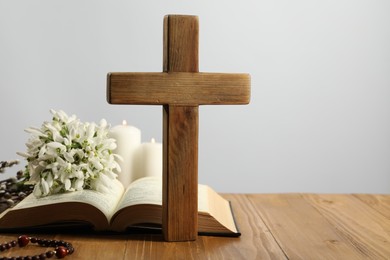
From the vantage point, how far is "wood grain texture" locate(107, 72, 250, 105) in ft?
4.46

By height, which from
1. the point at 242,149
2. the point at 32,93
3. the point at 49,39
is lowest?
the point at 242,149

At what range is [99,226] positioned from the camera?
1.43 meters

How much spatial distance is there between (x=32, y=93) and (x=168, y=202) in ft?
7.85

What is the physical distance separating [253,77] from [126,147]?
204 centimetres

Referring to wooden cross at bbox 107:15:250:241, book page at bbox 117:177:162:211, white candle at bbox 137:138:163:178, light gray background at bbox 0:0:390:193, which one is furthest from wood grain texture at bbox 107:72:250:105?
light gray background at bbox 0:0:390:193

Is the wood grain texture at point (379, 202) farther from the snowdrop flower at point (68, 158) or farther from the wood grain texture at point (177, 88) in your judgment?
the snowdrop flower at point (68, 158)

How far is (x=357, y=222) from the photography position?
1598 millimetres

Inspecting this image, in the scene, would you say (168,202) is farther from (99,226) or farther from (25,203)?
(25,203)

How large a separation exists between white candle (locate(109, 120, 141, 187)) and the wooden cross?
0.43 m

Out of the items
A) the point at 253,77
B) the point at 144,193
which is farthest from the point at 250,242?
the point at 253,77

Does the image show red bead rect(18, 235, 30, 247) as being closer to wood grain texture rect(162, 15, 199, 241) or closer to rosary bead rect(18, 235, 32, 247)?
rosary bead rect(18, 235, 32, 247)

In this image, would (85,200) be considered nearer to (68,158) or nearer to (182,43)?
(68,158)

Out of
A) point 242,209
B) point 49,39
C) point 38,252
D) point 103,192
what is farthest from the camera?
point 49,39

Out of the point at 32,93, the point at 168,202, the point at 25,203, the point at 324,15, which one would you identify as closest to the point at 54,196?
the point at 25,203
